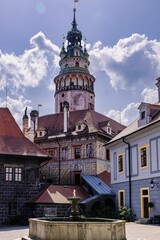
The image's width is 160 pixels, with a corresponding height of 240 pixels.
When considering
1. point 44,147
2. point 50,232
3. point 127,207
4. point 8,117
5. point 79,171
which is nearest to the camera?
point 50,232

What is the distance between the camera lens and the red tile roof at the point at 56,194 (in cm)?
2942

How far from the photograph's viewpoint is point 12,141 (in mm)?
32406

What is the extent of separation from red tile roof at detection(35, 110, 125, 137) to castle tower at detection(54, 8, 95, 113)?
7.72 metres

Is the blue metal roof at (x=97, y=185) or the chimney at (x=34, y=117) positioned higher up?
the chimney at (x=34, y=117)

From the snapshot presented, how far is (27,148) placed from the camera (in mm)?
32000

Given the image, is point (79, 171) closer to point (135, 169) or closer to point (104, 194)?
point (104, 194)

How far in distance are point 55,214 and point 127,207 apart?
539cm

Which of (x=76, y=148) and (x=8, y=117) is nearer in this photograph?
(x=8, y=117)

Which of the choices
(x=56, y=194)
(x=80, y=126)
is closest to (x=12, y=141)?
(x=56, y=194)

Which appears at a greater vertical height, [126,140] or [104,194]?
[126,140]

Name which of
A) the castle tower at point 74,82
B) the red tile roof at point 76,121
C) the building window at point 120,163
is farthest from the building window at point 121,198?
the castle tower at point 74,82

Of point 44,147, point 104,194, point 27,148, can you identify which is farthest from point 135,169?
point 44,147

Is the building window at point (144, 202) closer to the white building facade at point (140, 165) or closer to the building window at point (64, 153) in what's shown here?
the white building facade at point (140, 165)

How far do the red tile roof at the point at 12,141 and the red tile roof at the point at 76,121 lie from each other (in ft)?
31.6
